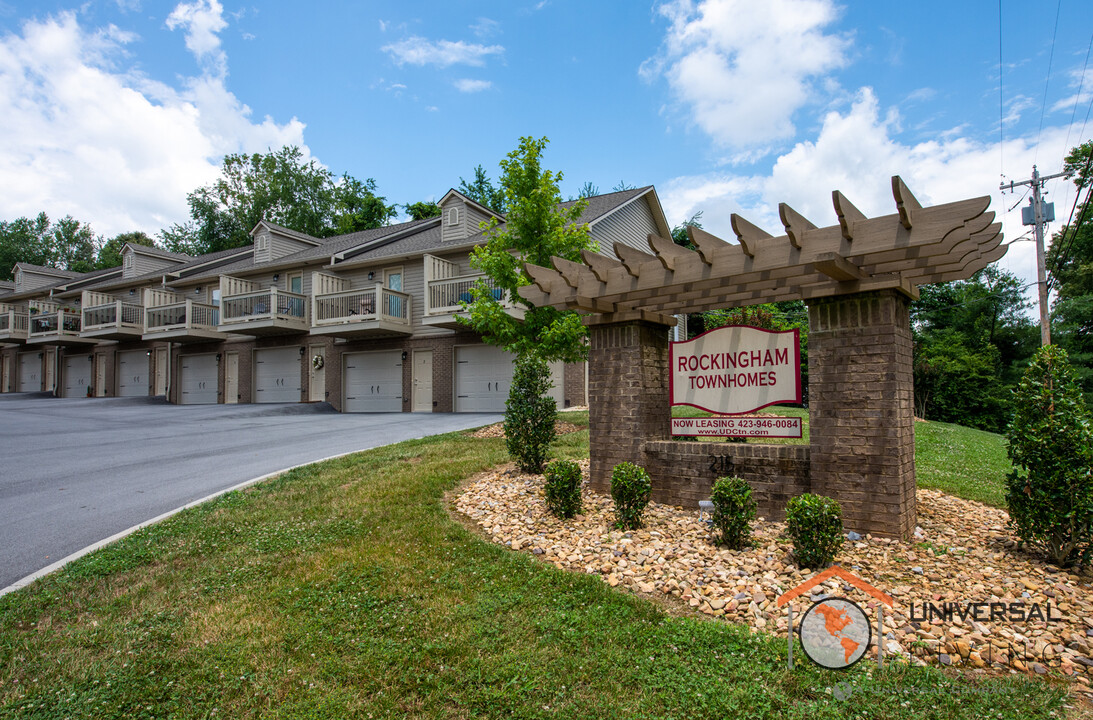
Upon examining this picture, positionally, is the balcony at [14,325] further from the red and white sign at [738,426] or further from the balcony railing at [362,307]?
the red and white sign at [738,426]

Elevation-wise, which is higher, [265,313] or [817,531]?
[265,313]

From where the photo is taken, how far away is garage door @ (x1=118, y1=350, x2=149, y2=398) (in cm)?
2631

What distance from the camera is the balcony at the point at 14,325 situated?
29.1 metres

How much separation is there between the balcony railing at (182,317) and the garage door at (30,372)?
13790 mm

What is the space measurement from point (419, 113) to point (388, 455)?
8.45 m

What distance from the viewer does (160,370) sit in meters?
25.6

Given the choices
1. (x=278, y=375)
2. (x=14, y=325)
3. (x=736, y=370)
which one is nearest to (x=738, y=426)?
(x=736, y=370)

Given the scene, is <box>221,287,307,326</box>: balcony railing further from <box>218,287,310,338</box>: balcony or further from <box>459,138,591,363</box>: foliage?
<box>459,138,591,363</box>: foliage

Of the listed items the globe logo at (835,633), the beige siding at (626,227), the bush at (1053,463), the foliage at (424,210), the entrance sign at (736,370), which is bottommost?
the globe logo at (835,633)

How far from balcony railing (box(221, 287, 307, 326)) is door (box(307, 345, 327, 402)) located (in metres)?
1.42

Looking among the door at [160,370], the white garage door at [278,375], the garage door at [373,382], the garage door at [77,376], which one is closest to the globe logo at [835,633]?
the garage door at [373,382]

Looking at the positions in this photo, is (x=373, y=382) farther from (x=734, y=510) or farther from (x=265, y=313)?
(x=734, y=510)

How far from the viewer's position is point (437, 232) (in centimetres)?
2127

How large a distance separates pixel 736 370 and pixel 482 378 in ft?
42.4
